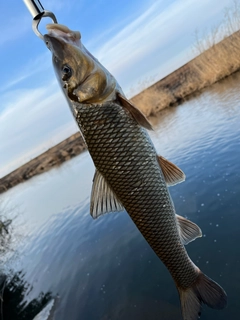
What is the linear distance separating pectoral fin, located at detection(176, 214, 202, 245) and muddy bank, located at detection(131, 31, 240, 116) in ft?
90.1

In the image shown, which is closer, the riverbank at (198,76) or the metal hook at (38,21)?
the metal hook at (38,21)

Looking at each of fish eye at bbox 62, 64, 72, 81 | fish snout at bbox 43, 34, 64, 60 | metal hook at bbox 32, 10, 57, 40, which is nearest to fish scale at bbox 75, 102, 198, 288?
fish eye at bbox 62, 64, 72, 81

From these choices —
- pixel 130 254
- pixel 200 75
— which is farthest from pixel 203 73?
pixel 130 254

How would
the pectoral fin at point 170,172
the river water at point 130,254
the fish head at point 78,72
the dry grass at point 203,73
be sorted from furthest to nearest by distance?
the dry grass at point 203,73 < the river water at point 130,254 < the pectoral fin at point 170,172 < the fish head at point 78,72

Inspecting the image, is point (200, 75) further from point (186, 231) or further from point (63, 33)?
point (63, 33)

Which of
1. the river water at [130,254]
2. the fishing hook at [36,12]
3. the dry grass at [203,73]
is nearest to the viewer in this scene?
the fishing hook at [36,12]

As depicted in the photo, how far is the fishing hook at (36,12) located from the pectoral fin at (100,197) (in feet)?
3.55

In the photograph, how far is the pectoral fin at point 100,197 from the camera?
2.37 metres

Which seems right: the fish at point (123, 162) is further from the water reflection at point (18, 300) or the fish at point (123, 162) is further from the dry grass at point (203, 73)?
the dry grass at point (203, 73)

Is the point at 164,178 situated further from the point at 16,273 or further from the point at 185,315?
the point at 16,273

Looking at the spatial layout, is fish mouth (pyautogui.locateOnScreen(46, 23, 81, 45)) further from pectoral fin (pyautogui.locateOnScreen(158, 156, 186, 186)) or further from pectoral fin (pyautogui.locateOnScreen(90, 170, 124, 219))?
pectoral fin (pyautogui.locateOnScreen(158, 156, 186, 186))

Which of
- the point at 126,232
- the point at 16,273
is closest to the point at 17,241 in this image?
the point at 16,273

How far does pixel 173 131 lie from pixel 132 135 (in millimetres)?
16712

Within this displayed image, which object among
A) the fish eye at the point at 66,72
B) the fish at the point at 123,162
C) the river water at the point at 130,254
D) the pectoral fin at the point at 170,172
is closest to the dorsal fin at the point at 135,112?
the fish at the point at 123,162
